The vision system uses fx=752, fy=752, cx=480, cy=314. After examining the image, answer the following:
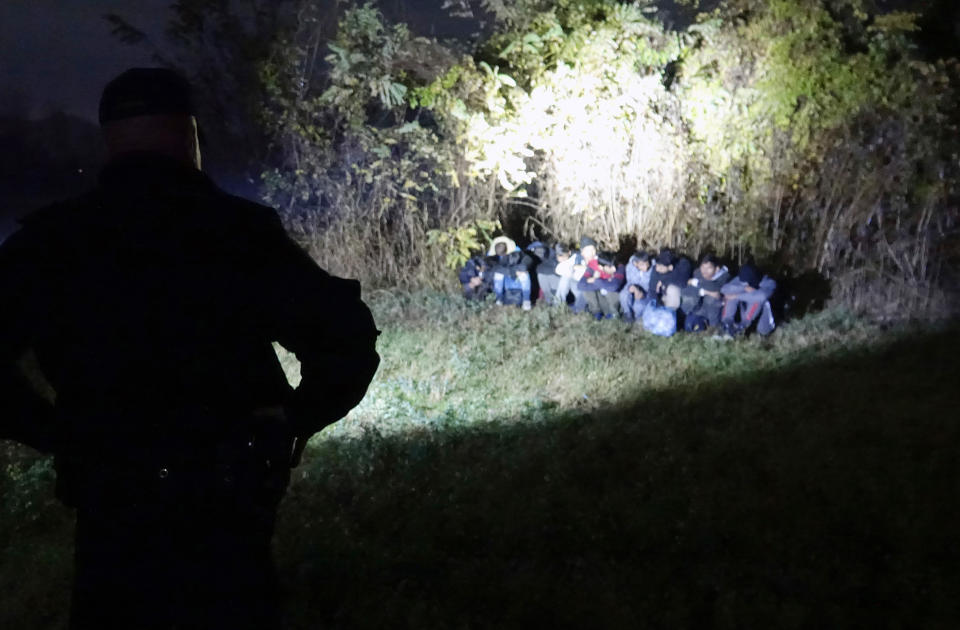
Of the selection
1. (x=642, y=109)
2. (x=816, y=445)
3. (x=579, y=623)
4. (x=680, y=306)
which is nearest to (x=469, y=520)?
(x=579, y=623)

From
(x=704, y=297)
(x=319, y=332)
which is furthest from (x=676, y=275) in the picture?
(x=319, y=332)

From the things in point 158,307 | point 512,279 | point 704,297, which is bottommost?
point 512,279

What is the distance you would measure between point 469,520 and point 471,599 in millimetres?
680

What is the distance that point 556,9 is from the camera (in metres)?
8.52

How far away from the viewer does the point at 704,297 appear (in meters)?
7.20

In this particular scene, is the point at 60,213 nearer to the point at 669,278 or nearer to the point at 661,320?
the point at 661,320

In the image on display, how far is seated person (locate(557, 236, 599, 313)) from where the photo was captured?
315 inches

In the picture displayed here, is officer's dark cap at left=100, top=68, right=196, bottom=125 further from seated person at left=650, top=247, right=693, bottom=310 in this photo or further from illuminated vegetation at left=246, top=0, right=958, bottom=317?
illuminated vegetation at left=246, top=0, right=958, bottom=317

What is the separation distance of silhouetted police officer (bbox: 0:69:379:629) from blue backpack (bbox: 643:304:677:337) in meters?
5.90

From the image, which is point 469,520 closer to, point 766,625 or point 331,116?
point 766,625

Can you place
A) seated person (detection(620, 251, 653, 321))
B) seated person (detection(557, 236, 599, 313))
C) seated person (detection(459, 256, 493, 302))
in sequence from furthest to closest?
seated person (detection(459, 256, 493, 302)) < seated person (detection(557, 236, 599, 313)) < seated person (detection(620, 251, 653, 321))

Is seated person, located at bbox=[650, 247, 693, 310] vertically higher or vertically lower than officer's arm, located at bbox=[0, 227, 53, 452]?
lower

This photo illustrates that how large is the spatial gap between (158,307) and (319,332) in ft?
1.03

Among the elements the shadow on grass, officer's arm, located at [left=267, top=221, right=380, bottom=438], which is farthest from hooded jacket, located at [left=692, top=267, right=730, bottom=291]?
officer's arm, located at [left=267, top=221, right=380, bottom=438]
